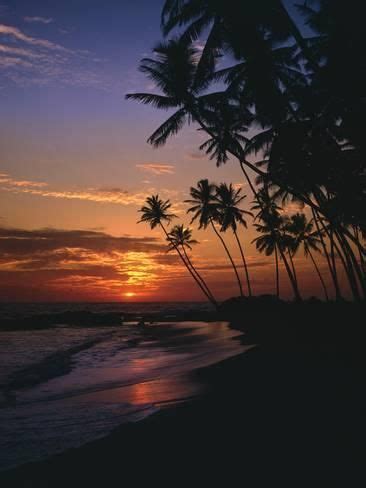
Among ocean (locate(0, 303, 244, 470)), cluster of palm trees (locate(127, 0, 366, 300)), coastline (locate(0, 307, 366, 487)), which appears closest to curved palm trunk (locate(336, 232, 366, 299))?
cluster of palm trees (locate(127, 0, 366, 300))

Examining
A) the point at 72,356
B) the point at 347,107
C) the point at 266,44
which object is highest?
the point at 266,44

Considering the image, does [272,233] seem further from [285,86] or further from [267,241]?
[285,86]

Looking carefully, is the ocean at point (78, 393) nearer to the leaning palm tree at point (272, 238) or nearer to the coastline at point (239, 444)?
the coastline at point (239, 444)

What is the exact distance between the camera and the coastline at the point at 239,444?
3.15 meters

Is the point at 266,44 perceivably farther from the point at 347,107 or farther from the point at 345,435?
the point at 345,435

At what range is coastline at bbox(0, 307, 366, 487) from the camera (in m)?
3.15

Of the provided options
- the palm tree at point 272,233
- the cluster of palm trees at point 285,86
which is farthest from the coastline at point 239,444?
the palm tree at point 272,233

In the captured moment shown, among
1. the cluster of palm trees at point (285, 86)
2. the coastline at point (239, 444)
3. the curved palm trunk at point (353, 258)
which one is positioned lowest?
the coastline at point (239, 444)

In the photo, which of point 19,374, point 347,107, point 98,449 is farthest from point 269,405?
point 347,107

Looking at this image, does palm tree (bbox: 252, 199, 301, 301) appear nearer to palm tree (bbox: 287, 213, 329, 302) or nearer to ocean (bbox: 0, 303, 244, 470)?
palm tree (bbox: 287, 213, 329, 302)

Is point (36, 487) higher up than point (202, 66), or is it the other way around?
point (202, 66)

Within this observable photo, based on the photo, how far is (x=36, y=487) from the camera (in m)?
3.12

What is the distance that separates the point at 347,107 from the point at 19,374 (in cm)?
1367

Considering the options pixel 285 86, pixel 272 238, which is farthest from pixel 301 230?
pixel 285 86
